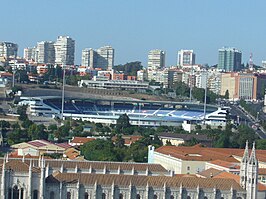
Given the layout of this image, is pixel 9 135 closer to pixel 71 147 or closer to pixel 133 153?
pixel 71 147

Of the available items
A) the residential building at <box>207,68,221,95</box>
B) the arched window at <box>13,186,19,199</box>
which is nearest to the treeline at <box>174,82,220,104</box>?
the residential building at <box>207,68,221,95</box>

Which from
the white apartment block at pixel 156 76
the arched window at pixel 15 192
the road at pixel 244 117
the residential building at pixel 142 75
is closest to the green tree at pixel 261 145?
the road at pixel 244 117

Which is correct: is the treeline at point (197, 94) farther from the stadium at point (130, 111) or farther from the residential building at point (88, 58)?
the residential building at point (88, 58)

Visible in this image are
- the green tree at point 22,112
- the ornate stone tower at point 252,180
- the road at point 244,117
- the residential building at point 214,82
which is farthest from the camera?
the residential building at point 214,82

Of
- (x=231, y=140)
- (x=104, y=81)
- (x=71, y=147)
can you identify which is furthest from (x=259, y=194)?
(x=104, y=81)

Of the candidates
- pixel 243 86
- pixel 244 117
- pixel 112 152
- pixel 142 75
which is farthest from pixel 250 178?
pixel 142 75

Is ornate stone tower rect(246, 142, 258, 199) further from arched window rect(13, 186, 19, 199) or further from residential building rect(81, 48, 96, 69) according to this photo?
residential building rect(81, 48, 96, 69)

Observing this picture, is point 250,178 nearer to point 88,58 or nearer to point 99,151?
point 99,151
